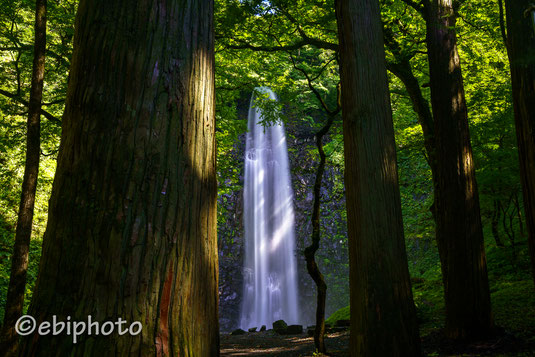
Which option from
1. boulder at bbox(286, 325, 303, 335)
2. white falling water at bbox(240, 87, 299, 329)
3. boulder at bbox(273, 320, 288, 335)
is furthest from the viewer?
white falling water at bbox(240, 87, 299, 329)

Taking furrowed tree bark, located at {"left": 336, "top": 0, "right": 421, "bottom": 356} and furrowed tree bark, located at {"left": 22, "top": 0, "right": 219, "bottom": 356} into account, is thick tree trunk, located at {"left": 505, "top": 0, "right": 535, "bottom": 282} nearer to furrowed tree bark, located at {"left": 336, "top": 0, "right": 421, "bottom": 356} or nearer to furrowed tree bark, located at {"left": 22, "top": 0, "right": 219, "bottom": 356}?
furrowed tree bark, located at {"left": 336, "top": 0, "right": 421, "bottom": 356}

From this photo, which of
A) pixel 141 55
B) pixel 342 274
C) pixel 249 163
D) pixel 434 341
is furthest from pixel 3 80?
pixel 342 274

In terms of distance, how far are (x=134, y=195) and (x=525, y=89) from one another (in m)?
3.06

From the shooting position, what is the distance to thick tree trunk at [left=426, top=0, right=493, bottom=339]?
14.9ft

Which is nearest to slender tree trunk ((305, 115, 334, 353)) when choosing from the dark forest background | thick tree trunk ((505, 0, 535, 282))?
the dark forest background

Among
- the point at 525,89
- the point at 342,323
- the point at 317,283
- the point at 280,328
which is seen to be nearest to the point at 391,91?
the point at 317,283

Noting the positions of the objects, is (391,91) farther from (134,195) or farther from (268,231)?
(268,231)

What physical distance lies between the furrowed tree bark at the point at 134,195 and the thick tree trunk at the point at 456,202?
414 cm

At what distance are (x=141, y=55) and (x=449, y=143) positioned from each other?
4.59 metres

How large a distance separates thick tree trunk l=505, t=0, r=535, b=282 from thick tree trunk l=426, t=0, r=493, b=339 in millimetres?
1721

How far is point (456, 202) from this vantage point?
4766 mm

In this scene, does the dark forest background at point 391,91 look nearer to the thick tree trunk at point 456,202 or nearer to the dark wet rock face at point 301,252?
the thick tree trunk at point 456,202

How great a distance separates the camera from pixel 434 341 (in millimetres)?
4969

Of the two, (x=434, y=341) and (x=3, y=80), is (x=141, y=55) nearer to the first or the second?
(x=434, y=341)
